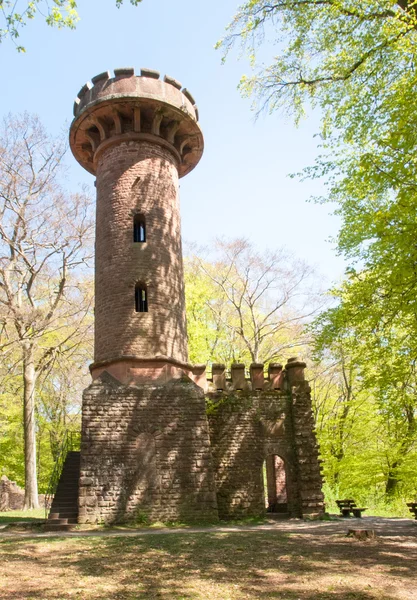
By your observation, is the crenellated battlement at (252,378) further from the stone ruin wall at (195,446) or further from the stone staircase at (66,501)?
the stone staircase at (66,501)

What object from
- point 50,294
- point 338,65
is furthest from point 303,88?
point 50,294

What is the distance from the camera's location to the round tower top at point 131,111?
1332 cm

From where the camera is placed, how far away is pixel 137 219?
1348cm

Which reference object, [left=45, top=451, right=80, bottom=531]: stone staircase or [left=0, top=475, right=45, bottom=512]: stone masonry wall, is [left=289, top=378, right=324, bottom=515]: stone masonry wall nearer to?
[left=45, top=451, right=80, bottom=531]: stone staircase

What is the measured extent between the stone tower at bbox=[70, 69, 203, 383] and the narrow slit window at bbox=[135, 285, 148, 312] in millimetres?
26

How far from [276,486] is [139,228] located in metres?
8.56

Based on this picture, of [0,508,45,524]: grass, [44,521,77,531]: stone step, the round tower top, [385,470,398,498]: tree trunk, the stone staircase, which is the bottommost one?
[385,470,398,498]: tree trunk

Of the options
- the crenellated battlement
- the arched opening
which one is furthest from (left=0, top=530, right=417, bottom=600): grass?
the arched opening

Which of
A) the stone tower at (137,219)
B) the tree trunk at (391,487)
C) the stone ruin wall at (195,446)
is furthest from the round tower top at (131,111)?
the tree trunk at (391,487)

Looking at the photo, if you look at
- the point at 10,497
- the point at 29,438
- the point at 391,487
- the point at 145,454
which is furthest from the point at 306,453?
the point at 10,497

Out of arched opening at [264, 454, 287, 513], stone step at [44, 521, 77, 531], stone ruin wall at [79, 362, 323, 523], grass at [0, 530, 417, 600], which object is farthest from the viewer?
arched opening at [264, 454, 287, 513]

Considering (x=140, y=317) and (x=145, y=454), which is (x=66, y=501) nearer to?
(x=145, y=454)

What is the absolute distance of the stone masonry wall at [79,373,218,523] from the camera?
10602 millimetres

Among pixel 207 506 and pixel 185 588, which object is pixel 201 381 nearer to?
pixel 207 506
